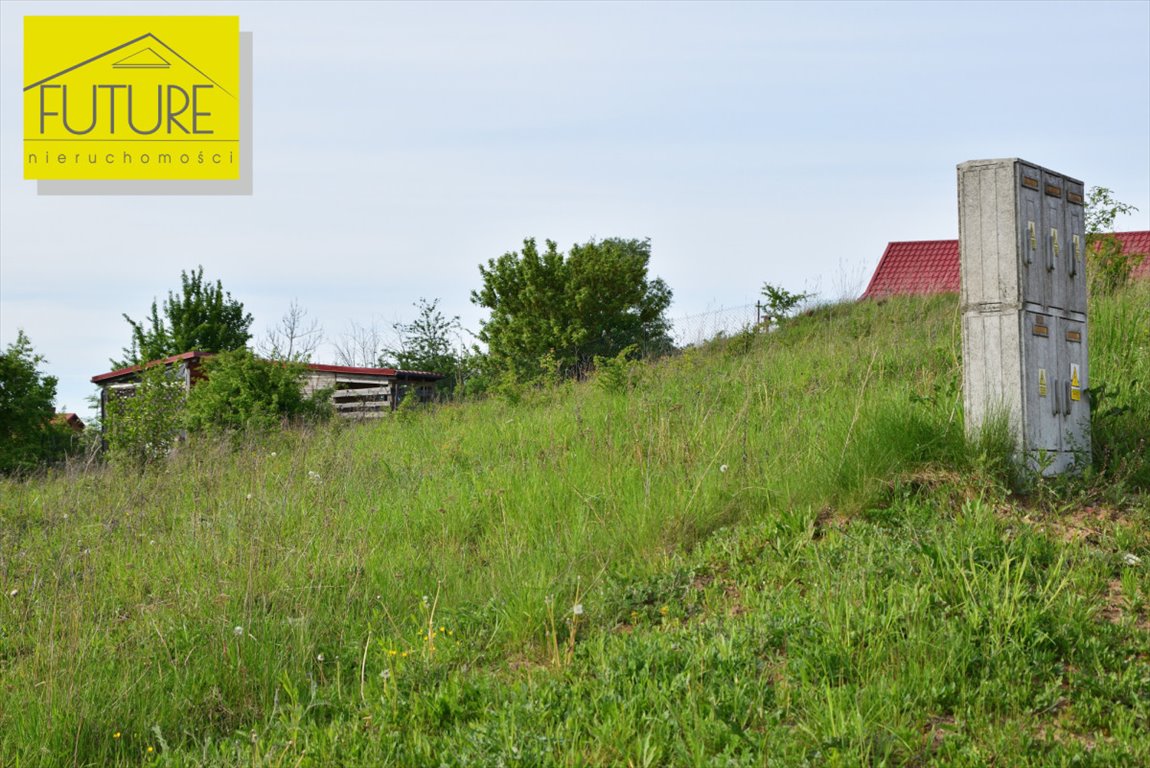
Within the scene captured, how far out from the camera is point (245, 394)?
54.5 feet

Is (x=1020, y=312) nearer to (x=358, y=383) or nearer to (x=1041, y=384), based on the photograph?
(x=1041, y=384)

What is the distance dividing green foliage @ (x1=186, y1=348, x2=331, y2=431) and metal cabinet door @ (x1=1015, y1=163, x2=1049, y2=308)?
12.4 metres

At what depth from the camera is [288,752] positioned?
3.98 metres

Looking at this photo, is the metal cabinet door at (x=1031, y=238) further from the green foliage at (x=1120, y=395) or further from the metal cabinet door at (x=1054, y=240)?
the green foliage at (x=1120, y=395)

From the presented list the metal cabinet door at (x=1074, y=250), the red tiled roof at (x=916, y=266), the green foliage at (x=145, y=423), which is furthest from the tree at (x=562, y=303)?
the metal cabinet door at (x=1074, y=250)

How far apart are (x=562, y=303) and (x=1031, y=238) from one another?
23.1 m

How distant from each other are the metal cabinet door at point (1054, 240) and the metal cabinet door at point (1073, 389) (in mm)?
224

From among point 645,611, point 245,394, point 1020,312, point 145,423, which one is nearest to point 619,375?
point 1020,312

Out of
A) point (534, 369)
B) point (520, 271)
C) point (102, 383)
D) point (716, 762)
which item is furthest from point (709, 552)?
point (102, 383)

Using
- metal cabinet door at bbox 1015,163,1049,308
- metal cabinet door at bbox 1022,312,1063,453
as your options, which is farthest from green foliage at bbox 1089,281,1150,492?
metal cabinet door at bbox 1015,163,1049,308

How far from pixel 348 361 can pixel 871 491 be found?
110 feet

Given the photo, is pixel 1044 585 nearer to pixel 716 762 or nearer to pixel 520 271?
pixel 716 762

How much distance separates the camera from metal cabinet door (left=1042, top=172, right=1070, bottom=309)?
6.65 metres

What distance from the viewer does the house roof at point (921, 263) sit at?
22.9m
